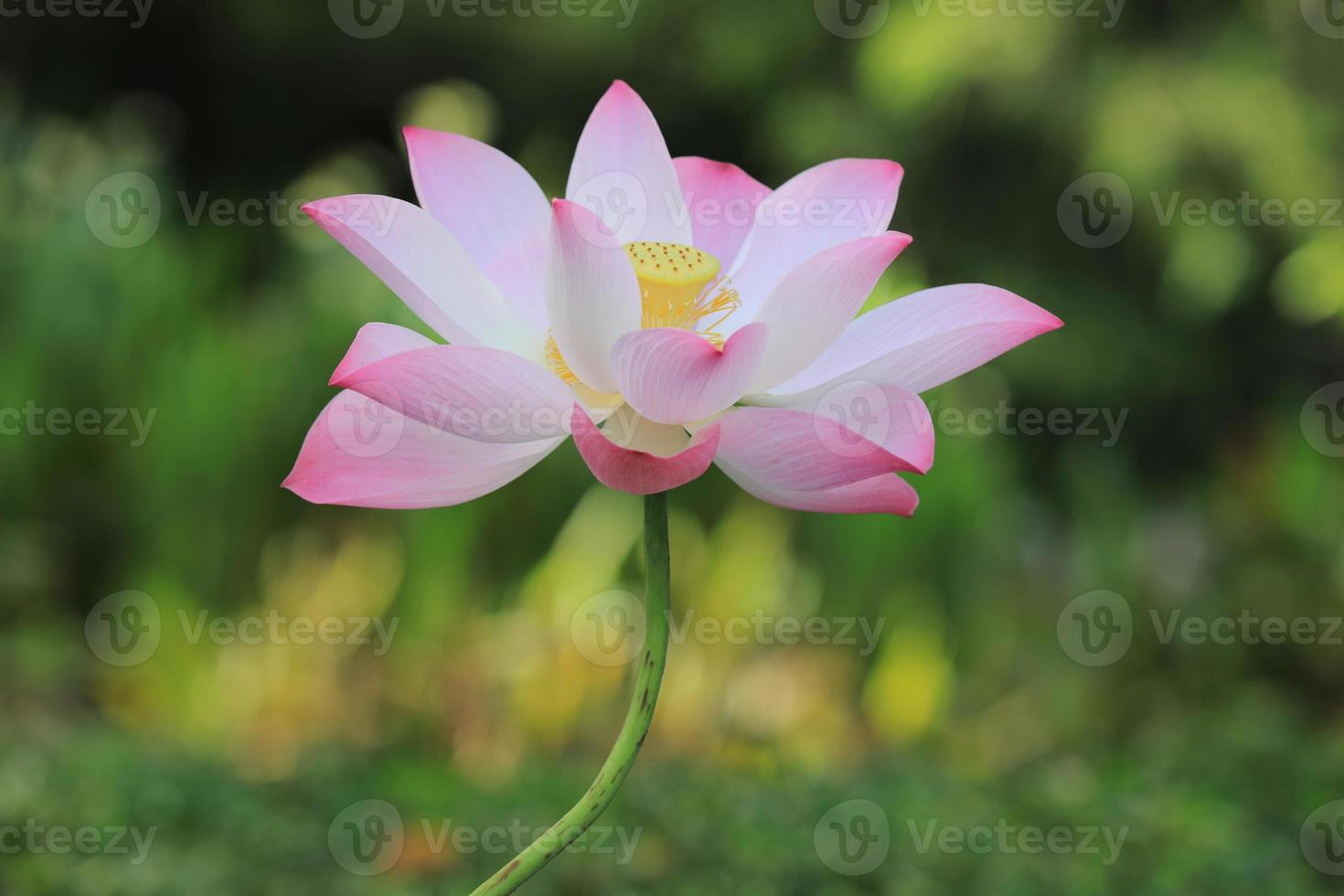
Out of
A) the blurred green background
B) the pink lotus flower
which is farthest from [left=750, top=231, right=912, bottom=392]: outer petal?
the blurred green background

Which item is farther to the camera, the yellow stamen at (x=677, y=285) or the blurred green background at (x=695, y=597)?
the blurred green background at (x=695, y=597)

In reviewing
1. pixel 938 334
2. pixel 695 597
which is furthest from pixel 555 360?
pixel 695 597

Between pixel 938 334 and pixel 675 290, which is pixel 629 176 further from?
pixel 938 334

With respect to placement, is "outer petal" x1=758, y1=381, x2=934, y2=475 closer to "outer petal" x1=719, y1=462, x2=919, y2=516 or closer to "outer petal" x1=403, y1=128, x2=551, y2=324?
"outer petal" x1=719, y1=462, x2=919, y2=516

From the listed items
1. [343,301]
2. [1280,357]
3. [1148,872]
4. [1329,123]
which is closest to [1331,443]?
[1329,123]

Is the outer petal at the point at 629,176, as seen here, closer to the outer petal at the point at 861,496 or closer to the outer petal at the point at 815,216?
the outer petal at the point at 815,216

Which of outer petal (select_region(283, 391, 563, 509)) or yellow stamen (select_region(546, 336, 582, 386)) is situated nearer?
outer petal (select_region(283, 391, 563, 509))

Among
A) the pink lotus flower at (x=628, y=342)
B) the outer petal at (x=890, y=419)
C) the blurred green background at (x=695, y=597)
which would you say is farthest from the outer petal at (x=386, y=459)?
the blurred green background at (x=695, y=597)

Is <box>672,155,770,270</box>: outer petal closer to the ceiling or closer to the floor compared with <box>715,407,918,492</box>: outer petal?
closer to the ceiling
